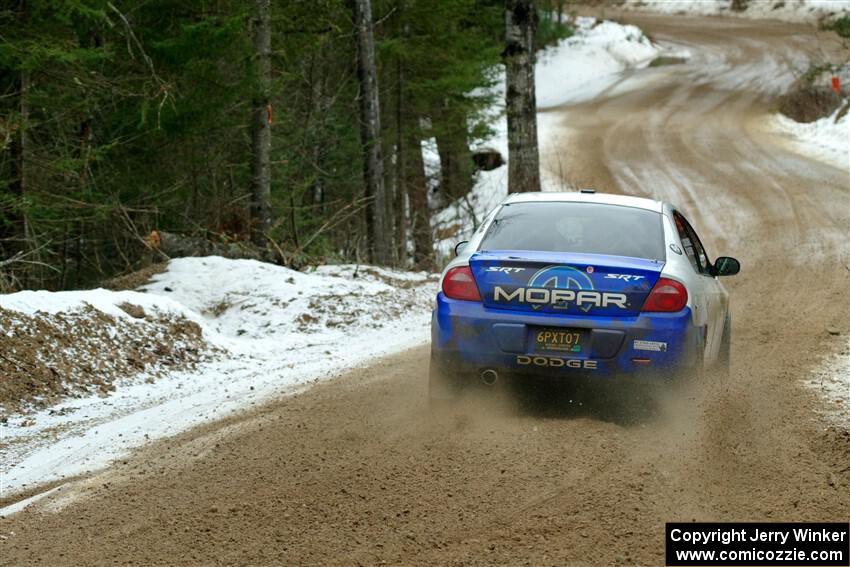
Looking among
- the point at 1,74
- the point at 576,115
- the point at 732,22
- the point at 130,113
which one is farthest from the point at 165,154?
the point at 732,22

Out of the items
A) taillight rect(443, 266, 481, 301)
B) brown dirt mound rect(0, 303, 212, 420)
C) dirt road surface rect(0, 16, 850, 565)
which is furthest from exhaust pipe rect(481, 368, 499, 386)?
brown dirt mound rect(0, 303, 212, 420)

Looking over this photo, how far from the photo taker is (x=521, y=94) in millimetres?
17719

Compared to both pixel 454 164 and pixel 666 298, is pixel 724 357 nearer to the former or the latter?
pixel 666 298

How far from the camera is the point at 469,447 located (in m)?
6.14

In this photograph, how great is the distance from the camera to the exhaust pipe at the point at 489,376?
21.6 ft

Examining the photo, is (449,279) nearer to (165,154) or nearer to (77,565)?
(77,565)

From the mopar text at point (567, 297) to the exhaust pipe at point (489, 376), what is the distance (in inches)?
20.3

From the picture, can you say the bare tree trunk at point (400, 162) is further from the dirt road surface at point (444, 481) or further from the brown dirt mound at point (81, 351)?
the dirt road surface at point (444, 481)

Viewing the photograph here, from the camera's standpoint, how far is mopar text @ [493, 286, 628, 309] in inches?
253

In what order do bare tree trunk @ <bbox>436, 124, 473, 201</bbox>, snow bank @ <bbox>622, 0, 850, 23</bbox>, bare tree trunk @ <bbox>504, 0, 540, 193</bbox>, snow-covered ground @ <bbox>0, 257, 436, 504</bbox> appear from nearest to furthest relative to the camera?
snow-covered ground @ <bbox>0, 257, 436, 504</bbox>, bare tree trunk @ <bbox>504, 0, 540, 193</bbox>, bare tree trunk @ <bbox>436, 124, 473, 201</bbox>, snow bank @ <bbox>622, 0, 850, 23</bbox>

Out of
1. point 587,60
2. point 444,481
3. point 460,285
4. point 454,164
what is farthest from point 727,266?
point 587,60

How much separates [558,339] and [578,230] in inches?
43.4

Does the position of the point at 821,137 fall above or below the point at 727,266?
below

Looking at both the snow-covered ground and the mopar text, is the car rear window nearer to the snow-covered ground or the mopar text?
the mopar text
